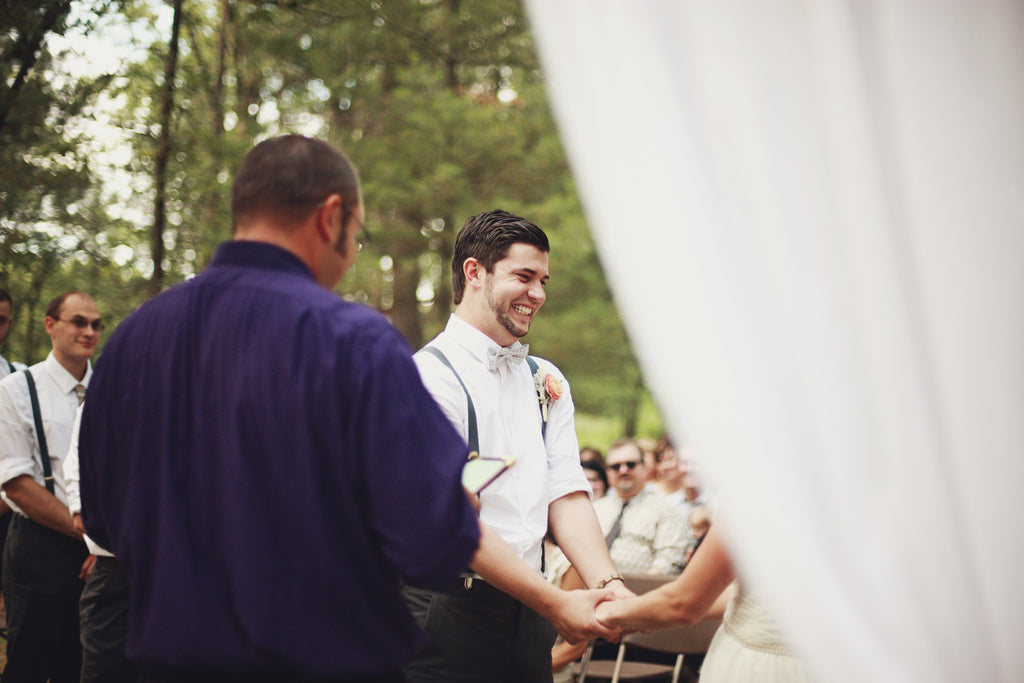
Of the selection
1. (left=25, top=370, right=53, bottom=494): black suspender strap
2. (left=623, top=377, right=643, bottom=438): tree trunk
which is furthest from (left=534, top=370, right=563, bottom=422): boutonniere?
(left=623, top=377, right=643, bottom=438): tree trunk

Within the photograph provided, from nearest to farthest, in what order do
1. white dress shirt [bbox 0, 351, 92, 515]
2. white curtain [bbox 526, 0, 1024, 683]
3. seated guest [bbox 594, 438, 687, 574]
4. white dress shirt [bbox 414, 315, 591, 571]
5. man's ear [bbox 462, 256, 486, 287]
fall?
white curtain [bbox 526, 0, 1024, 683] < white dress shirt [bbox 414, 315, 591, 571] < man's ear [bbox 462, 256, 486, 287] < white dress shirt [bbox 0, 351, 92, 515] < seated guest [bbox 594, 438, 687, 574]

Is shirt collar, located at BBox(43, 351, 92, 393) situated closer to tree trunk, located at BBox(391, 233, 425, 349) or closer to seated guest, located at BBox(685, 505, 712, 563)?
seated guest, located at BBox(685, 505, 712, 563)

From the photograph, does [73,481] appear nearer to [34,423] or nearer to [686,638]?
[34,423]

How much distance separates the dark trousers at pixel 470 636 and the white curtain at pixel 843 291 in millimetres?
1166

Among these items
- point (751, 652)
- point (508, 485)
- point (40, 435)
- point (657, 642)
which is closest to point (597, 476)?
point (657, 642)

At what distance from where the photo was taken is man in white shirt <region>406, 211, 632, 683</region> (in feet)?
8.01

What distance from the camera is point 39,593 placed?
162 inches

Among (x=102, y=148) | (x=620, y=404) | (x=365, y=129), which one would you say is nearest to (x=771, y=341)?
(x=102, y=148)

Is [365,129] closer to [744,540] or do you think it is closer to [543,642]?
[543,642]

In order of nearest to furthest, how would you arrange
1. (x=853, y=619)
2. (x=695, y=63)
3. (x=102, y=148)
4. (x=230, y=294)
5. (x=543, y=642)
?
1. (x=853, y=619)
2. (x=695, y=63)
3. (x=230, y=294)
4. (x=543, y=642)
5. (x=102, y=148)

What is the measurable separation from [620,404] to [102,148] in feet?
Answer: 32.9

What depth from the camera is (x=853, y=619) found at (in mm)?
1382

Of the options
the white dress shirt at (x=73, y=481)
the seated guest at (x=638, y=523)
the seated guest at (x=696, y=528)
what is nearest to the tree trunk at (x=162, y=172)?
the white dress shirt at (x=73, y=481)

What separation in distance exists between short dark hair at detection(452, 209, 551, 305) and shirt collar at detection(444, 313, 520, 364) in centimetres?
17
